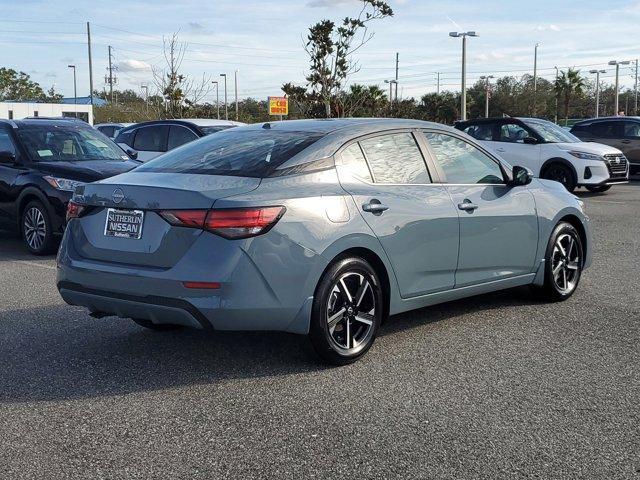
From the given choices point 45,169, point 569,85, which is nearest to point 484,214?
point 45,169

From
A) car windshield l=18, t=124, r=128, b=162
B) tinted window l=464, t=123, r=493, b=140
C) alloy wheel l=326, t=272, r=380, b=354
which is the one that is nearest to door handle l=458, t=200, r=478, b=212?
alloy wheel l=326, t=272, r=380, b=354

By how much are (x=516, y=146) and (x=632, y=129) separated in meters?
5.67

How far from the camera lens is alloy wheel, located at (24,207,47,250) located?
9789 mm

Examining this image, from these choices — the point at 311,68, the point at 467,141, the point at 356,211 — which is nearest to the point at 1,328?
the point at 356,211

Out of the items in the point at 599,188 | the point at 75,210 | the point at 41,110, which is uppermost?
the point at 41,110

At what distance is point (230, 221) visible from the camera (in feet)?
14.7

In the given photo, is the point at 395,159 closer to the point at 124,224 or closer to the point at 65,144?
the point at 124,224

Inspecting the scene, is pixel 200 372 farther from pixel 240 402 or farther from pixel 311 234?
pixel 311 234

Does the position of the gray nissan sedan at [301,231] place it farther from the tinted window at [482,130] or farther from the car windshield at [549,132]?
the tinted window at [482,130]

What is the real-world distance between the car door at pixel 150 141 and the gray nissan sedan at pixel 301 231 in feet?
31.2

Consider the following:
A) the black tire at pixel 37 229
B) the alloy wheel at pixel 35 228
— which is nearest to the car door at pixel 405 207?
the black tire at pixel 37 229

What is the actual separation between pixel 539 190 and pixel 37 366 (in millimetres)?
4216

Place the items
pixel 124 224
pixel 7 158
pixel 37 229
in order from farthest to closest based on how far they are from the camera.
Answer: pixel 7 158
pixel 37 229
pixel 124 224

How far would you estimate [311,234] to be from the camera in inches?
186
